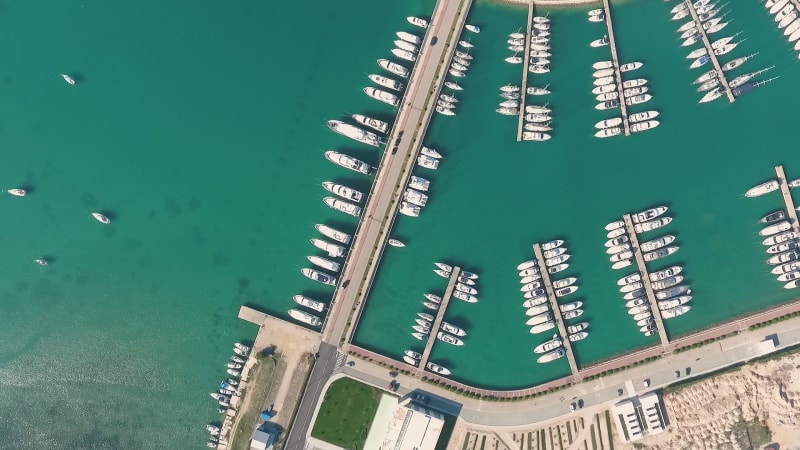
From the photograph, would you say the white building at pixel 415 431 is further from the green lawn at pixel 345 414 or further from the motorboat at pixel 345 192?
the motorboat at pixel 345 192

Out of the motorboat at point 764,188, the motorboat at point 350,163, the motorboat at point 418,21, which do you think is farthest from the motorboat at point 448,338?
the motorboat at point 764,188

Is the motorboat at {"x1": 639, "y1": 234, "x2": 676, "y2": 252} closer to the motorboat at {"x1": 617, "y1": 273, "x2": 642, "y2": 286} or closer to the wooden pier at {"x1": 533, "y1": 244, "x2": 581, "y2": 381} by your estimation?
the motorboat at {"x1": 617, "y1": 273, "x2": 642, "y2": 286}

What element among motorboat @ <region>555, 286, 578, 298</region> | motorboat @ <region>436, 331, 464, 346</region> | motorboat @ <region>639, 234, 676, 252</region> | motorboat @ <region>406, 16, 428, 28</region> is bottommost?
motorboat @ <region>436, 331, 464, 346</region>

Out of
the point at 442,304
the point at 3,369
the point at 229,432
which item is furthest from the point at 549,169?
the point at 3,369

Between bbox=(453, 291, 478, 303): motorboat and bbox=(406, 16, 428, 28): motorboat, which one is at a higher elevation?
bbox=(406, 16, 428, 28): motorboat

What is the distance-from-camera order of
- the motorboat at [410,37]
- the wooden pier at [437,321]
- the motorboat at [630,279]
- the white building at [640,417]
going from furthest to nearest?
the wooden pier at [437,321]
the motorboat at [630,279]
the motorboat at [410,37]
the white building at [640,417]

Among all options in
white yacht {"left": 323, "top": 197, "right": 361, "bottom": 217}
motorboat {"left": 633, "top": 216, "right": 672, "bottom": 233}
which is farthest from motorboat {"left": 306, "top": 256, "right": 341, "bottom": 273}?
motorboat {"left": 633, "top": 216, "right": 672, "bottom": 233}

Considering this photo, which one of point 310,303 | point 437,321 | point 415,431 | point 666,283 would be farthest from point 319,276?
point 666,283

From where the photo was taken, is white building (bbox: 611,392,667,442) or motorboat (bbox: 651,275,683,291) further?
motorboat (bbox: 651,275,683,291)
